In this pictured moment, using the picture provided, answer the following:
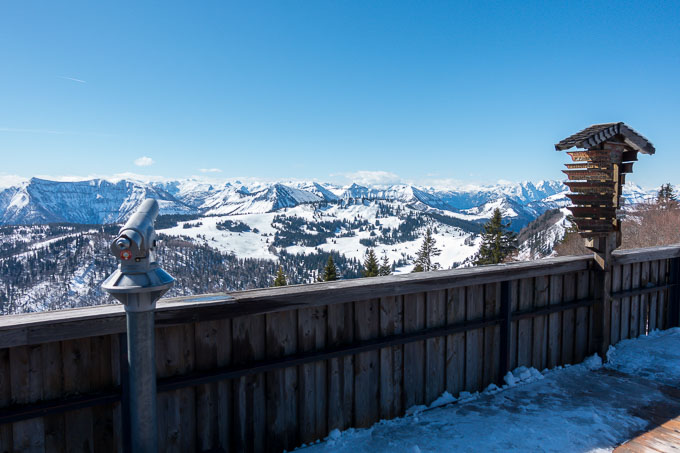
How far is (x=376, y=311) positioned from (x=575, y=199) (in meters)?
A: 3.35

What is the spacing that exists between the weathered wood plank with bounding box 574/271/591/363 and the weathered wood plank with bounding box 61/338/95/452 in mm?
5341

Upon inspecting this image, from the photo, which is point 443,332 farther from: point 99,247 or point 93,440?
point 99,247

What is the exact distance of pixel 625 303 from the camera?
19.4 ft

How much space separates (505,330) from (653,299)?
354 centimetres

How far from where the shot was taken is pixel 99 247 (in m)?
178

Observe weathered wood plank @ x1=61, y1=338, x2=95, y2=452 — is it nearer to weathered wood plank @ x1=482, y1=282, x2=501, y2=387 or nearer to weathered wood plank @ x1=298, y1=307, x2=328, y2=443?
weathered wood plank @ x1=298, y1=307, x2=328, y2=443

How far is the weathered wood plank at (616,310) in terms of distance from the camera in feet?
18.7

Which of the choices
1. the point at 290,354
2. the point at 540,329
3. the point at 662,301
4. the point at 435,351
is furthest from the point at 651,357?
the point at 290,354

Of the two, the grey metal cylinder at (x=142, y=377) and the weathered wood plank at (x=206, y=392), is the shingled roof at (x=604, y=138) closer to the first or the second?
the weathered wood plank at (x=206, y=392)

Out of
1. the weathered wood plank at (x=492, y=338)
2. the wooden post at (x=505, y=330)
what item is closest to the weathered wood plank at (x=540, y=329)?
the wooden post at (x=505, y=330)

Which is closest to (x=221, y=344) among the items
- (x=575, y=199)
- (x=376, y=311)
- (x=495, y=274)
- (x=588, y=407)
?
(x=376, y=311)

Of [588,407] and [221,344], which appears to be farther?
[588,407]

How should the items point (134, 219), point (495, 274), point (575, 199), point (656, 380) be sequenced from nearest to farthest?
point (134, 219), point (495, 274), point (656, 380), point (575, 199)

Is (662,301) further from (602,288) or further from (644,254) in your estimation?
(602,288)
